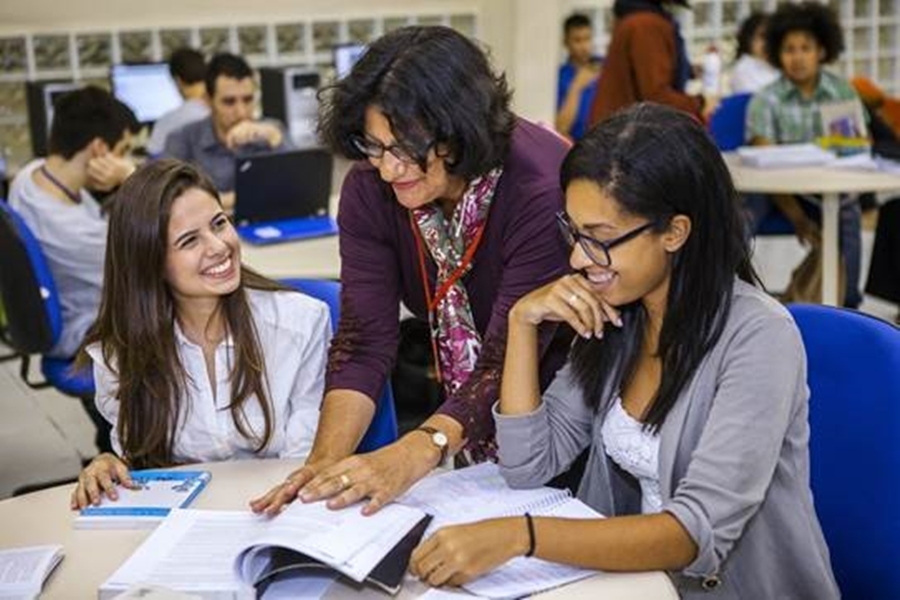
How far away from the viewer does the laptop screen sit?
3.59 metres

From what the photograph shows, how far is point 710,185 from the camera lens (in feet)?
5.06

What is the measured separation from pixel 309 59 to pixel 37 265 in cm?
340

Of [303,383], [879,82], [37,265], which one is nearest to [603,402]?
[303,383]

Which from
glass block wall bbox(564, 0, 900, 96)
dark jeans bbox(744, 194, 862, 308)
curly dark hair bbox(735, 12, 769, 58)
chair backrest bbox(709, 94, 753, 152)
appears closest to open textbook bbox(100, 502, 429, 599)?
dark jeans bbox(744, 194, 862, 308)

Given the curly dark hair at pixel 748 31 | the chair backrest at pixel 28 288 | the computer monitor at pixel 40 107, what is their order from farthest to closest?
the curly dark hair at pixel 748 31, the computer monitor at pixel 40 107, the chair backrest at pixel 28 288

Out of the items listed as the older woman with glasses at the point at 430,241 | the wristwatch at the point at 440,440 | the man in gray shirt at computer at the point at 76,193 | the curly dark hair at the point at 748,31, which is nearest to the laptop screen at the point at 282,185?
the man in gray shirt at computer at the point at 76,193

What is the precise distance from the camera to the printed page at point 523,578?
4.54 feet

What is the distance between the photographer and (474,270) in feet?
6.38

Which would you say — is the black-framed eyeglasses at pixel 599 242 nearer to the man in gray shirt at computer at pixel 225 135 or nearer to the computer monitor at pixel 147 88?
the man in gray shirt at computer at pixel 225 135

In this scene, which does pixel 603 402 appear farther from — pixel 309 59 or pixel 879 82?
pixel 879 82

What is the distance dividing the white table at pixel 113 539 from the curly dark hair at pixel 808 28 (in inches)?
137

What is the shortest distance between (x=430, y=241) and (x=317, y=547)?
671 millimetres

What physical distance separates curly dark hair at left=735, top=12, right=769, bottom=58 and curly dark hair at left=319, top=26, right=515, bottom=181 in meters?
4.52

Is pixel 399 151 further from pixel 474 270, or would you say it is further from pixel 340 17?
pixel 340 17
